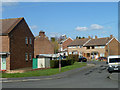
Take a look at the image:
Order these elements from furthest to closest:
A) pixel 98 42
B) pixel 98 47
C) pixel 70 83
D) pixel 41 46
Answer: pixel 98 42
pixel 98 47
pixel 41 46
pixel 70 83

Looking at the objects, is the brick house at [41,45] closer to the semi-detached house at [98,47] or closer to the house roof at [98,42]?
the semi-detached house at [98,47]

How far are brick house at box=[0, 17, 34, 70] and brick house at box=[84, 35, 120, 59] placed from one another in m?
38.8

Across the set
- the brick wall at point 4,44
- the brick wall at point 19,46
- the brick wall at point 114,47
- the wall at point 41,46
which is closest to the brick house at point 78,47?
the brick wall at point 114,47

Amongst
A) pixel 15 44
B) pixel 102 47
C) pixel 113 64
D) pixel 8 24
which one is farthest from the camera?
pixel 102 47

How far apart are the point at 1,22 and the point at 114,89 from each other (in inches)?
1110

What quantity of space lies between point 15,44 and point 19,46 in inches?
54.2

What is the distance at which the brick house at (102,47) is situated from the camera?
234ft

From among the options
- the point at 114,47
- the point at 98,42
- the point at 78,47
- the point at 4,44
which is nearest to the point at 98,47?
the point at 98,42

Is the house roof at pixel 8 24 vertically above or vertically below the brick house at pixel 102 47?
above

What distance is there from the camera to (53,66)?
33.7 m

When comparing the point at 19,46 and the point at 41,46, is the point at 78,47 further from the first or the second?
the point at 19,46

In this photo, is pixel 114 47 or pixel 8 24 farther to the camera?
pixel 114 47

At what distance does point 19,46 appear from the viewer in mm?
33688

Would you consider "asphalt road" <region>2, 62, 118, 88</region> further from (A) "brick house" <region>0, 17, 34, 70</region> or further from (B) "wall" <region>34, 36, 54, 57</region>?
(B) "wall" <region>34, 36, 54, 57</region>
